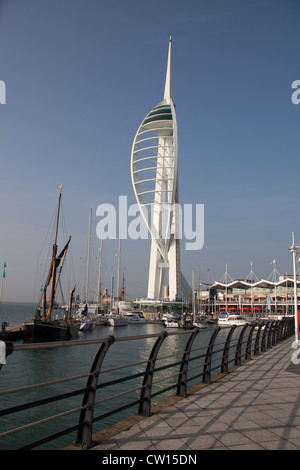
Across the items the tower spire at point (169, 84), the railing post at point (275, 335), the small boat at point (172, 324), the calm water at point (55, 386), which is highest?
the tower spire at point (169, 84)

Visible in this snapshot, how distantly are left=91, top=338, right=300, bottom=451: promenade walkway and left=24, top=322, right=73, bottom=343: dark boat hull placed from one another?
26938 mm

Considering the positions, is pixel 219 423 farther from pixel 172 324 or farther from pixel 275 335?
pixel 172 324

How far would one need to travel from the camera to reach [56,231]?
122 ft

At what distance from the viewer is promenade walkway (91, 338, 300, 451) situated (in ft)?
12.1

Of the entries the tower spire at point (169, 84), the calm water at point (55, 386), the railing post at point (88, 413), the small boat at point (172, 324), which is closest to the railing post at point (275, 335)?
the calm water at point (55, 386)

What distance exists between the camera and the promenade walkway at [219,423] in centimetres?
369

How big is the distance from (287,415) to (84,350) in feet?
73.0

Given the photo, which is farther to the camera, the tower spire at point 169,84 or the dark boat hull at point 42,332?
the tower spire at point 169,84

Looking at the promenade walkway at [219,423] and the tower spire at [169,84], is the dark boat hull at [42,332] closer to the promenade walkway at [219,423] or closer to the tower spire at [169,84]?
the promenade walkway at [219,423]

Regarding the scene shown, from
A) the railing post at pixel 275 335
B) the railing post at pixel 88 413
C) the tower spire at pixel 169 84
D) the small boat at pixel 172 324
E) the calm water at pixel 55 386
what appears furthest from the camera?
the tower spire at pixel 169 84

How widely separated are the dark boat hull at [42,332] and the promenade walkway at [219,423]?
26.9 meters
